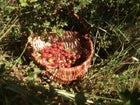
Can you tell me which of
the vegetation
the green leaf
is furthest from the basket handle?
the green leaf

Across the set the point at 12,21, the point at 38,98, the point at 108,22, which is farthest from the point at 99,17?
the point at 38,98

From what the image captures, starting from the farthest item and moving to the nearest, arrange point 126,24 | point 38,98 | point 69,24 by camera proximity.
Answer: point 69,24 < point 126,24 < point 38,98

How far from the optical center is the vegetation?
2402 millimetres

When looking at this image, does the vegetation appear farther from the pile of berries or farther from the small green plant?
the pile of berries

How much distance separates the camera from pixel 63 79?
2.50 metres

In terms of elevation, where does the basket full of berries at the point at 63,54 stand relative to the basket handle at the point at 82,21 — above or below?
below

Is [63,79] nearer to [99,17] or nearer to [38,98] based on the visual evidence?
[99,17]

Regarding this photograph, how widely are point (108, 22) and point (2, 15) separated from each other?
862 mm

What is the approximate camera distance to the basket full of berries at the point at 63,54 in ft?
8.20

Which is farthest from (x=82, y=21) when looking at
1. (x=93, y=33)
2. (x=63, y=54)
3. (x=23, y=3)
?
(x=23, y=3)

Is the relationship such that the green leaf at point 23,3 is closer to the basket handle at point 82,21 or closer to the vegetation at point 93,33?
the vegetation at point 93,33

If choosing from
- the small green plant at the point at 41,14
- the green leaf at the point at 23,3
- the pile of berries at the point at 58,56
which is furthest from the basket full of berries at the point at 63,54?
the green leaf at the point at 23,3

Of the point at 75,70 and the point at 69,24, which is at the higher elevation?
the point at 69,24

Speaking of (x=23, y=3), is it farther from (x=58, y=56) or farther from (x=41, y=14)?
(x=58, y=56)
